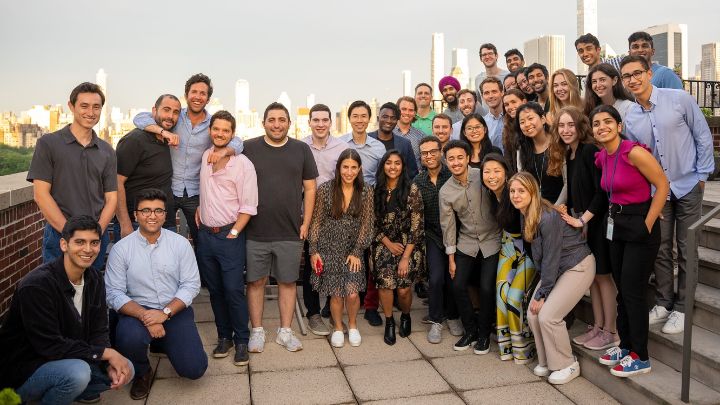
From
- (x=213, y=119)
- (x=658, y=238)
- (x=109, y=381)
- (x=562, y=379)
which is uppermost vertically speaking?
(x=213, y=119)

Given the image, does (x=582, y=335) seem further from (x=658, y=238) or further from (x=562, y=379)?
(x=658, y=238)

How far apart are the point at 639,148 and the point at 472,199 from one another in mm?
1212

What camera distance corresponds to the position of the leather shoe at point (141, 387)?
3371mm

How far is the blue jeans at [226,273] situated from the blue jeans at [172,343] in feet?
1.30

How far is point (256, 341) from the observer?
4082mm

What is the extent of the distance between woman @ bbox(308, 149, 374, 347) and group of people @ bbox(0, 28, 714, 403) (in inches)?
0.5

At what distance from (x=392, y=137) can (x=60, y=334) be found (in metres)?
3.10

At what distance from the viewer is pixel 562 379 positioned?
349 centimetres

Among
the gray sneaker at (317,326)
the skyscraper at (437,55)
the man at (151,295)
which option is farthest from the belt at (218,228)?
the skyscraper at (437,55)

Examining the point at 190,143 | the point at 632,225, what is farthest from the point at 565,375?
the point at 190,143

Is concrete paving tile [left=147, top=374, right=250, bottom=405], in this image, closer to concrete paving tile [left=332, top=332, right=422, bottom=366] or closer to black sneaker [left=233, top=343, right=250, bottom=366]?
black sneaker [left=233, top=343, right=250, bottom=366]

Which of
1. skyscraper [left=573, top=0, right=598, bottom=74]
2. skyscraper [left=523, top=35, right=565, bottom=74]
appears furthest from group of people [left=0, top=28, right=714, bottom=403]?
skyscraper [left=573, top=0, right=598, bottom=74]

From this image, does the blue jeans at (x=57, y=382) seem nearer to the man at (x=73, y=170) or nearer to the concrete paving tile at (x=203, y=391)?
the concrete paving tile at (x=203, y=391)

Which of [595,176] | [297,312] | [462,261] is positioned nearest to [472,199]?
[462,261]
